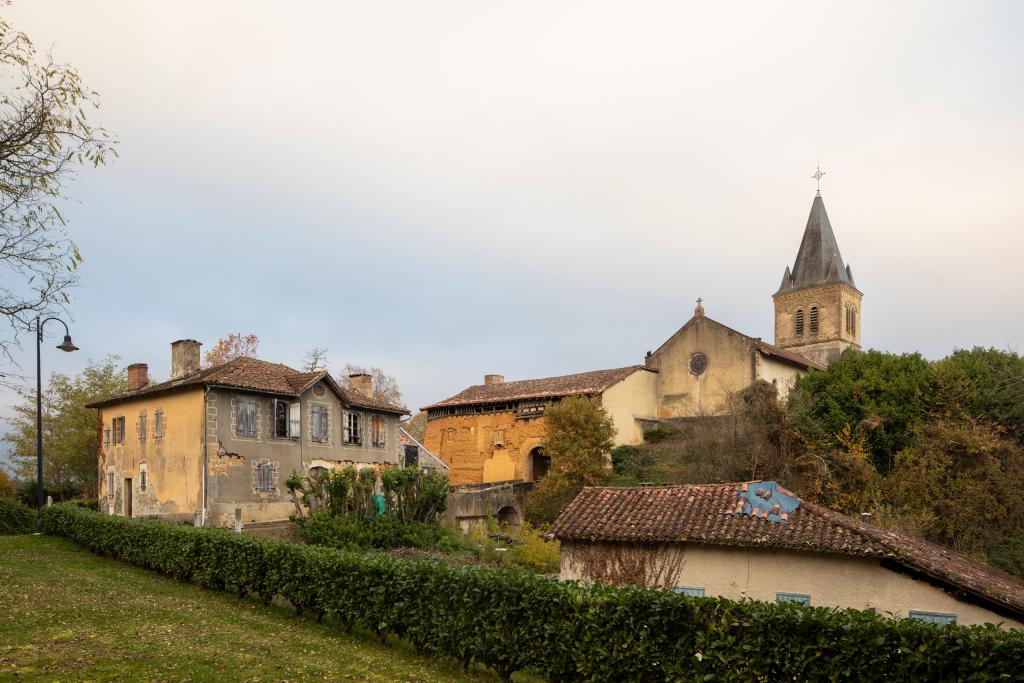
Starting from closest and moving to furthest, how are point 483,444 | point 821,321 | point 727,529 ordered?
→ point 727,529
point 483,444
point 821,321

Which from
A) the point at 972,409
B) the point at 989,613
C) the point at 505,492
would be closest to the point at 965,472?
the point at 972,409

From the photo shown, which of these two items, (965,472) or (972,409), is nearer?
(965,472)

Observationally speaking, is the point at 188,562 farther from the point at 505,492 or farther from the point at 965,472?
→ the point at 965,472

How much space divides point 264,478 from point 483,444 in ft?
58.7

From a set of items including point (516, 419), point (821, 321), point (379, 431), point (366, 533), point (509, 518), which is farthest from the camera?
point (821, 321)

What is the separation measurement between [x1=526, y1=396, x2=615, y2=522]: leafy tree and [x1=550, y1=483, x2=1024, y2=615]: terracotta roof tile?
14.3m

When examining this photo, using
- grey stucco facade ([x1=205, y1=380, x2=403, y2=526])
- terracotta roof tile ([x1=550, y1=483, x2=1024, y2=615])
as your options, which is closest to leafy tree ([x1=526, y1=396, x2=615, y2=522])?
grey stucco facade ([x1=205, y1=380, x2=403, y2=526])

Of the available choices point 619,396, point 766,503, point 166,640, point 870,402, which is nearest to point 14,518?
point 166,640

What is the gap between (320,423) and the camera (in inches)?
1165

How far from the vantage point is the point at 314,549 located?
14602 mm

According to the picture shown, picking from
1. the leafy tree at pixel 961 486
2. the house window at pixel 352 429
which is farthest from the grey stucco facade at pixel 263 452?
the leafy tree at pixel 961 486

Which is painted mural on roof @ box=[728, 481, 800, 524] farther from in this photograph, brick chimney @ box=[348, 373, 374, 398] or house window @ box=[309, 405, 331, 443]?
brick chimney @ box=[348, 373, 374, 398]

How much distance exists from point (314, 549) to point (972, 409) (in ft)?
83.8

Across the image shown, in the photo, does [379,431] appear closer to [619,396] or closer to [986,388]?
[619,396]
